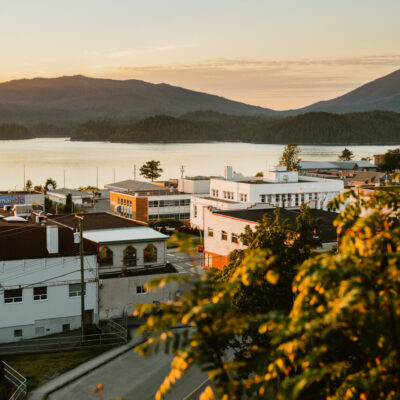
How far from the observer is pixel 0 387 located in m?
22.1

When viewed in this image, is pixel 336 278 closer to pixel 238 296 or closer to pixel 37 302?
pixel 238 296

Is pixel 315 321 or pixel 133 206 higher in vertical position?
pixel 315 321

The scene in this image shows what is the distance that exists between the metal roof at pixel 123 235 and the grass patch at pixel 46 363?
883 centimetres

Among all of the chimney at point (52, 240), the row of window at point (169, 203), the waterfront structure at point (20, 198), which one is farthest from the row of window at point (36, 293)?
the row of window at point (169, 203)

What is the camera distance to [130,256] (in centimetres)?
3584

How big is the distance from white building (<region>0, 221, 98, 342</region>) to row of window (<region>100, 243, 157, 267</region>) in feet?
8.88

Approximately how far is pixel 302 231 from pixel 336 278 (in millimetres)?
14862

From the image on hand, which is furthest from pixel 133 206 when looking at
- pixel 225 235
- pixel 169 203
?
pixel 225 235

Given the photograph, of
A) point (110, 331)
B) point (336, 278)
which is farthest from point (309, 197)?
point (336, 278)

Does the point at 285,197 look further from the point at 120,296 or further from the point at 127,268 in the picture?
the point at 120,296

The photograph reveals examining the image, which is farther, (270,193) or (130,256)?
(270,193)

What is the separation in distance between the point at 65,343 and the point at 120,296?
5.40 m

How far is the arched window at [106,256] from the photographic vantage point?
3503cm

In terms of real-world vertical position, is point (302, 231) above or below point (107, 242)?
above
